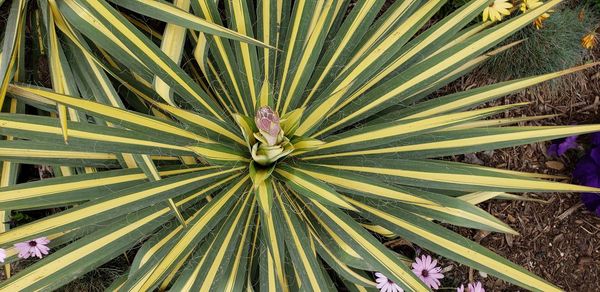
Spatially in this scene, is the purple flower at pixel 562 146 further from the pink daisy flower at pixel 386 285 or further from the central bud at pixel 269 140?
the central bud at pixel 269 140

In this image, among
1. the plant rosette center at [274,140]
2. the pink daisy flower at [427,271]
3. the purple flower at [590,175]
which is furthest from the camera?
the purple flower at [590,175]

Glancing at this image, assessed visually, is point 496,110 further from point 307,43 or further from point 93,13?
point 93,13

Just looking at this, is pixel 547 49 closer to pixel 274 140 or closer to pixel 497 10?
pixel 497 10

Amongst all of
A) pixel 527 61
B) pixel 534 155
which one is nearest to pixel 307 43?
pixel 527 61

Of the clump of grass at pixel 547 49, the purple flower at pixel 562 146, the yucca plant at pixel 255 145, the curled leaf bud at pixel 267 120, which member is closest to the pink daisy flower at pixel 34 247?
the yucca plant at pixel 255 145

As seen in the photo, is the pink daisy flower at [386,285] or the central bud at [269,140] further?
the pink daisy flower at [386,285]

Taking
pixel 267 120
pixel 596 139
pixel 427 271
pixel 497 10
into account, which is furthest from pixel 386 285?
pixel 596 139
